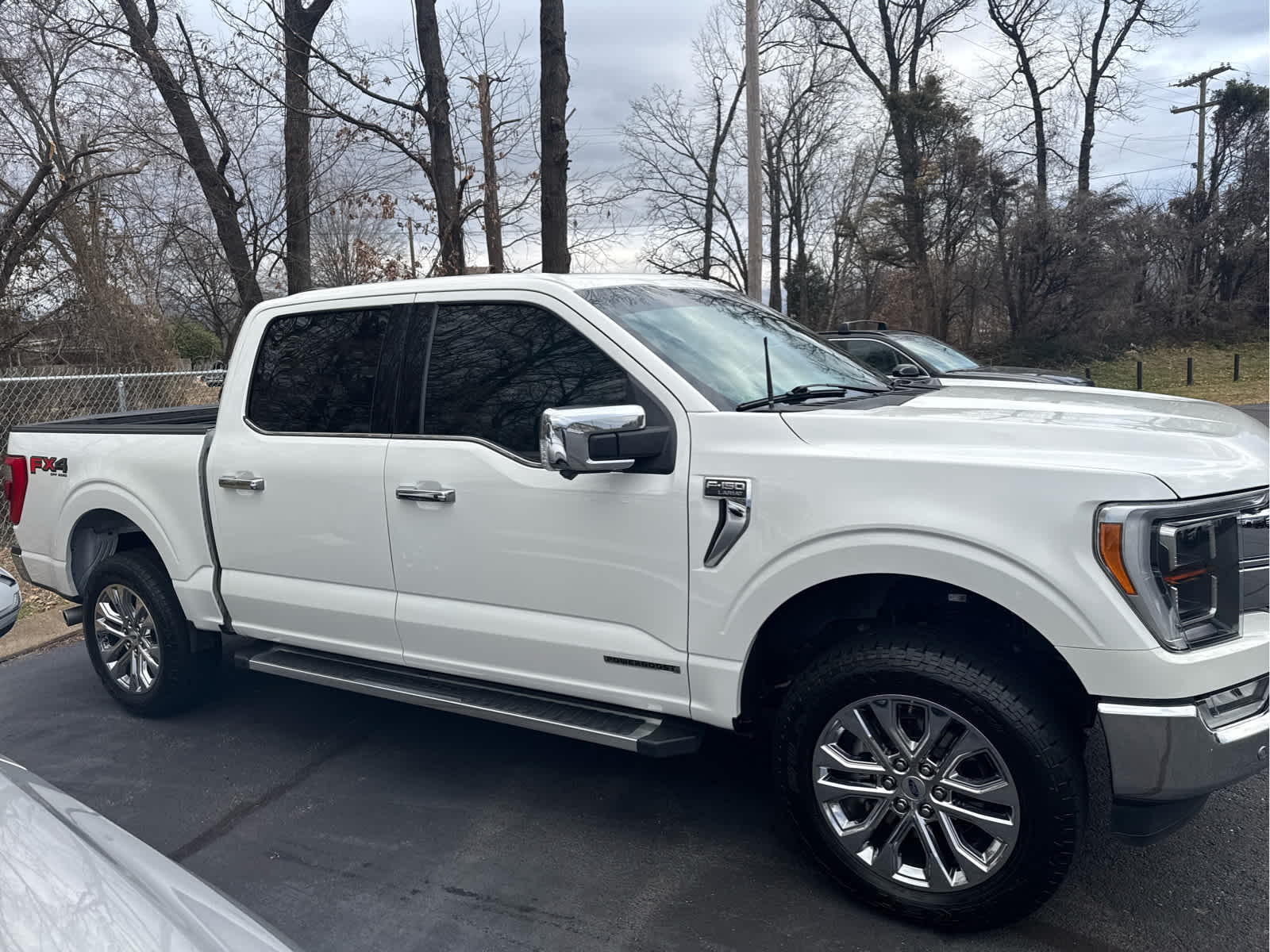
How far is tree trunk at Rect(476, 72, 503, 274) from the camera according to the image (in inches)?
537

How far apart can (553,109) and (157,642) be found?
7442 mm

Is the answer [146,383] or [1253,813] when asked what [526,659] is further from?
[146,383]

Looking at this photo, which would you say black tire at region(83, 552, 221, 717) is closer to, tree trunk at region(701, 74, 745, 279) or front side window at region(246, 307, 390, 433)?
front side window at region(246, 307, 390, 433)

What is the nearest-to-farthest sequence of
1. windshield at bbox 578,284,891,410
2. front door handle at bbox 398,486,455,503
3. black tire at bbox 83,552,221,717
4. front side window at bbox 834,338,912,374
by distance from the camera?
windshield at bbox 578,284,891,410 → front door handle at bbox 398,486,455,503 → black tire at bbox 83,552,221,717 → front side window at bbox 834,338,912,374

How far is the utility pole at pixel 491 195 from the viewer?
13625 mm

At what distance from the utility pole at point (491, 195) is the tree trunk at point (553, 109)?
2990 millimetres

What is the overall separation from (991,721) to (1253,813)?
1.55 metres

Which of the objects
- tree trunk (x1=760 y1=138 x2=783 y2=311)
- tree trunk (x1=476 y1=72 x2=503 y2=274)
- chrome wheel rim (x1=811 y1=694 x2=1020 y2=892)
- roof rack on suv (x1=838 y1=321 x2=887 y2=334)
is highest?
tree trunk (x1=760 y1=138 x2=783 y2=311)

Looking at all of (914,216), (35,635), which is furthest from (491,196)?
(914,216)

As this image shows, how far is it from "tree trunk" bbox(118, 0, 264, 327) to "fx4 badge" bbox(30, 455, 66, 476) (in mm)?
8451

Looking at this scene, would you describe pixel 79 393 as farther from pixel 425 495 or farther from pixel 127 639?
pixel 425 495

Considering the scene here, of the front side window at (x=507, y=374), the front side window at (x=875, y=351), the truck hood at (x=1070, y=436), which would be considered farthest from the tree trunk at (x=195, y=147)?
the truck hood at (x=1070, y=436)

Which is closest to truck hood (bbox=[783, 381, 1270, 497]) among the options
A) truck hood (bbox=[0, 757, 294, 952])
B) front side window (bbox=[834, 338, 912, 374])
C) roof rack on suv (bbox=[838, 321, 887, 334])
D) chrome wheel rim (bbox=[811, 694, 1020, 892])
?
chrome wheel rim (bbox=[811, 694, 1020, 892])

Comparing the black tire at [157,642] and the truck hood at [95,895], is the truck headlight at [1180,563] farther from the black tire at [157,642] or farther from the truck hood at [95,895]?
the black tire at [157,642]
